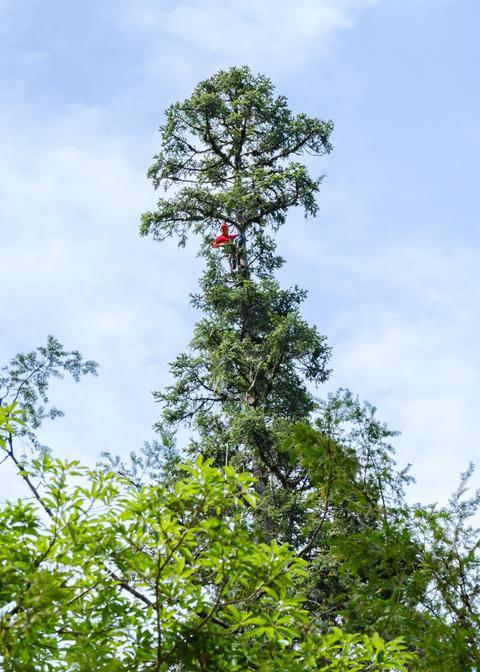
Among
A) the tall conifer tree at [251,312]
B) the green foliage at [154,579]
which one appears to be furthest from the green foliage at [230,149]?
the green foliage at [154,579]

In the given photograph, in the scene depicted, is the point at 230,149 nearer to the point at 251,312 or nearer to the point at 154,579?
the point at 251,312

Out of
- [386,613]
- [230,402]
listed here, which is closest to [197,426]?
[230,402]

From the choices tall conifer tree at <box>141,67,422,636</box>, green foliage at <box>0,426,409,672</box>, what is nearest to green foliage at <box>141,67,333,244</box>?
tall conifer tree at <box>141,67,422,636</box>

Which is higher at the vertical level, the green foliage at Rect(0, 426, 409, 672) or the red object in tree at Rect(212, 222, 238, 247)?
the red object in tree at Rect(212, 222, 238, 247)

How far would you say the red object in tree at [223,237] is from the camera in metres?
18.9

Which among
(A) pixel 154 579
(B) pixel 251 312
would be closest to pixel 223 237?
(B) pixel 251 312

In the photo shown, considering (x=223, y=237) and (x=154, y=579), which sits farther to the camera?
(x=223, y=237)

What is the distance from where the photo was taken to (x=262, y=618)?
5.09 metres

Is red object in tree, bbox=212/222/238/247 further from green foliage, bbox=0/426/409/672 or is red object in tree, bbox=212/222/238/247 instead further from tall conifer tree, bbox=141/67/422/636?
green foliage, bbox=0/426/409/672

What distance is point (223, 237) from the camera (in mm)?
18984

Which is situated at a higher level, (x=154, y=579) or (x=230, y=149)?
(x=230, y=149)

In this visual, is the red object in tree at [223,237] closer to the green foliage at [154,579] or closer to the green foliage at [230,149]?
the green foliage at [230,149]

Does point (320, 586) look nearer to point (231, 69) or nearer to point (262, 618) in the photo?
point (262, 618)

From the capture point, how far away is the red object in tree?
62.0ft
